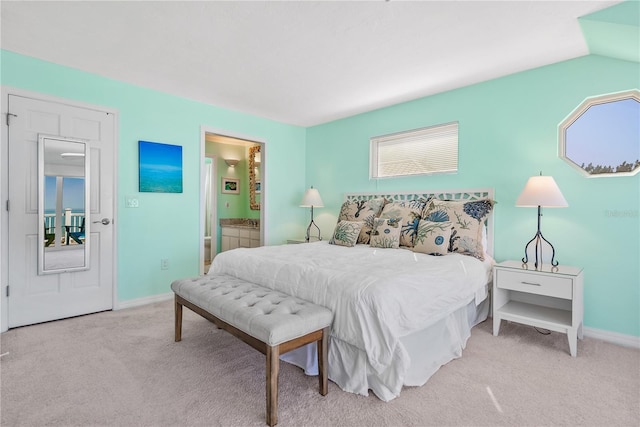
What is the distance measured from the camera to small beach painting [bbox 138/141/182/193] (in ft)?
11.8

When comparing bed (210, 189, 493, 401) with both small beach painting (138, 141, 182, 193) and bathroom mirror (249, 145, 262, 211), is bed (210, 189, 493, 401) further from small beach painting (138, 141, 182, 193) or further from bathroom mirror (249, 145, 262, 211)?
bathroom mirror (249, 145, 262, 211)

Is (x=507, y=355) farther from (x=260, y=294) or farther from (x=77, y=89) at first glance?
(x=77, y=89)

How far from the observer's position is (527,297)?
3.04m

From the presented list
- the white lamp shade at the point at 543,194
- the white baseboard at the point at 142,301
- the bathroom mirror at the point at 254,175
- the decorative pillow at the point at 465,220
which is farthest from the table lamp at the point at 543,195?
the bathroom mirror at the point at 254,175

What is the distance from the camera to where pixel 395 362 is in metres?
1.80

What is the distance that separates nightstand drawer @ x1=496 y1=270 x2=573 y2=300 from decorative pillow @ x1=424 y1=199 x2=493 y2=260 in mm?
280

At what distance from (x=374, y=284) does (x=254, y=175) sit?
16.5 feet

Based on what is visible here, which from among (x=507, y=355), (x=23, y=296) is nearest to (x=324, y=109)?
(x=507, y=355)

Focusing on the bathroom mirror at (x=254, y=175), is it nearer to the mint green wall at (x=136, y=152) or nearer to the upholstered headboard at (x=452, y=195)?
the mint green wall at (x=136, y=152)

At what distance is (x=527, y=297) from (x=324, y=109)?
321 cm

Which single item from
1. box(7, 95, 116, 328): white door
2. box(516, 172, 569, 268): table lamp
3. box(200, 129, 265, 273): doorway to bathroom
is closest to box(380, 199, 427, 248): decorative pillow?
box(516, 172, 569, 268): table lamp

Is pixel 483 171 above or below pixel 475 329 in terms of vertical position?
above

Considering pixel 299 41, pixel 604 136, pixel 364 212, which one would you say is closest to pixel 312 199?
pixel 364 212

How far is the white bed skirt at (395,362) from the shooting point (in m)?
1.85
